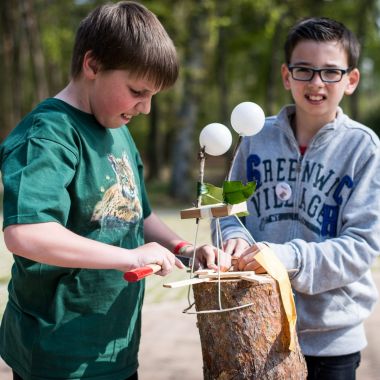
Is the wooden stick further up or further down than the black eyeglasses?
further down

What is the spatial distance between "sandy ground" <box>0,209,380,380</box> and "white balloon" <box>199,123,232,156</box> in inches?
100

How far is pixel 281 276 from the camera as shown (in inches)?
86.1

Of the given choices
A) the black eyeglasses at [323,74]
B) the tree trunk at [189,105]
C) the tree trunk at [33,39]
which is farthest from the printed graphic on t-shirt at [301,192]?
the tree trunk at [33,39]

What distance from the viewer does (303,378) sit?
2326 mm

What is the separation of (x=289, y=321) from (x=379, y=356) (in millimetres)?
2748

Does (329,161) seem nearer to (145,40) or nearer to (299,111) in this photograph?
(299,111)

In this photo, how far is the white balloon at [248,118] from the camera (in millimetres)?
2182

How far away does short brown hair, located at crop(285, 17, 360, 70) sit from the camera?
8.83ft

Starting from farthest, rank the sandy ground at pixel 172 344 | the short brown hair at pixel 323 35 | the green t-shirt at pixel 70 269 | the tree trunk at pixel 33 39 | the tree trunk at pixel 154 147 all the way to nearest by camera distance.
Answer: the tree trunk at pixel 154 147, the tree trunk at pixel 33 39, the sandy ground at pixel 172 344, the short brown hair at pixel 323 35, the green t-shirt at pixel 70 269

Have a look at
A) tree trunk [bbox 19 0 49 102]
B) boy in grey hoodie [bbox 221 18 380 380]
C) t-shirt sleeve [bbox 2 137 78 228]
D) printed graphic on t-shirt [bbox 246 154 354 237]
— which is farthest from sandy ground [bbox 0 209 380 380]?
tree trunk [bbox 19 0 49 102]

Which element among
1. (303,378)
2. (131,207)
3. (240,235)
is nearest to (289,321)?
(303,378)

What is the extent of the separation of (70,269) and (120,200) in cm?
29

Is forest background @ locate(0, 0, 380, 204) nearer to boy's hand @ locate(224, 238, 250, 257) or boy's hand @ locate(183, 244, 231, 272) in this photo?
boy's hand @ locate(224, 238, 250, 257)

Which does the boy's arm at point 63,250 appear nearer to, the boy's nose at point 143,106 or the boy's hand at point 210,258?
the boy's hand at point 210,258
